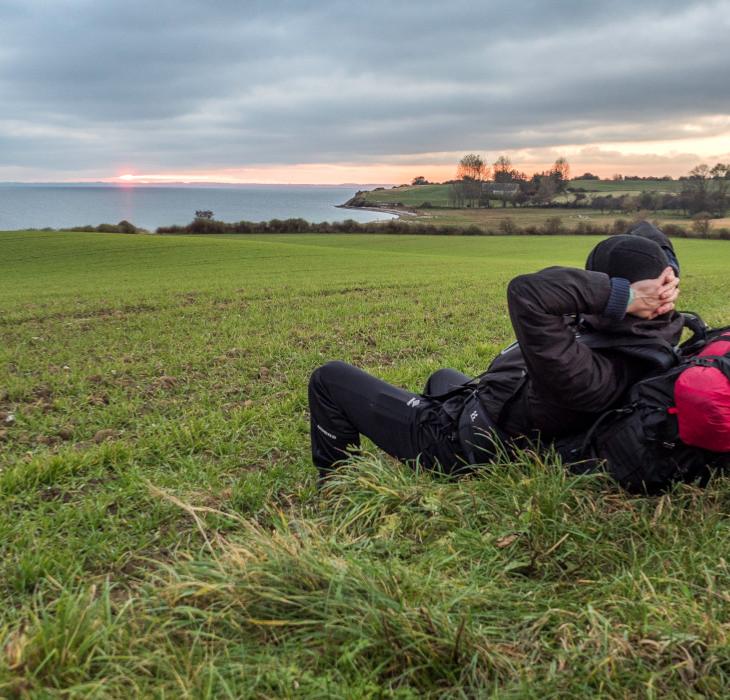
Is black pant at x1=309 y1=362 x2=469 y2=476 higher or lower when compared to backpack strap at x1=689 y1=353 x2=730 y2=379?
lower

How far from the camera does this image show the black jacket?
8.97ft

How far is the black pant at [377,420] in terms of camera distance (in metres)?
3.45

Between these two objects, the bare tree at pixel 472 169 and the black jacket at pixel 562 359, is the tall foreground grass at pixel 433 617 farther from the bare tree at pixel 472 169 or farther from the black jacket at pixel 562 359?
the bare tree at pixel 472 169

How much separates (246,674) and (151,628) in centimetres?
43

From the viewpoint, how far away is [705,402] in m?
2.46

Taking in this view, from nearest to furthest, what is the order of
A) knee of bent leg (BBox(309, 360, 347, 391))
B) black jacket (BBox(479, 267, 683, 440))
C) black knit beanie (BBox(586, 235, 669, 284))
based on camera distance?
black jacket (BBox(479, 267, 683, 440)) < black knit beanie (BBox(586, 235, 669, 284)) < knee of bent leg (BBox(309, 360, 347, 391))

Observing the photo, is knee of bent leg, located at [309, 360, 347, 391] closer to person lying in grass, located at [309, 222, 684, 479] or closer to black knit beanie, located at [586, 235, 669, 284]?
person lying in grass, located at [309, 222, 684, 479]

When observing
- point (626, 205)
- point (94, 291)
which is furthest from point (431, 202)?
point (94, 291)

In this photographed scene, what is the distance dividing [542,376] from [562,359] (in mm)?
122

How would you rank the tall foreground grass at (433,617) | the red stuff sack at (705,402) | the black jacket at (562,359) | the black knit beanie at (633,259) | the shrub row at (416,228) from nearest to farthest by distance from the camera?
the tall foreground grass at (433,617), the red stuff sack at (705,402), the black jacket at (562,359), the black knit beanie at (633,259), the shrub row at (416,228)

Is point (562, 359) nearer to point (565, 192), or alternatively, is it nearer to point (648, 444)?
point (648, 444)

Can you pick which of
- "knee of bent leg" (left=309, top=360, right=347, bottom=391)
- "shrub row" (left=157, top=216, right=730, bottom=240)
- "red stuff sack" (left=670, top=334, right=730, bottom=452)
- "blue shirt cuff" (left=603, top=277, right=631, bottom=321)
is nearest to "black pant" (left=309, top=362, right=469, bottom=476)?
"knee of bent leg" (left=309, top=360, right=347, bottom=391)

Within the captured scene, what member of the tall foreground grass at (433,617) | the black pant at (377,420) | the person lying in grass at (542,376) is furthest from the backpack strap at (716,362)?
the black pant at (377,420)

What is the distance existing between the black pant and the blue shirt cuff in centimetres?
102
